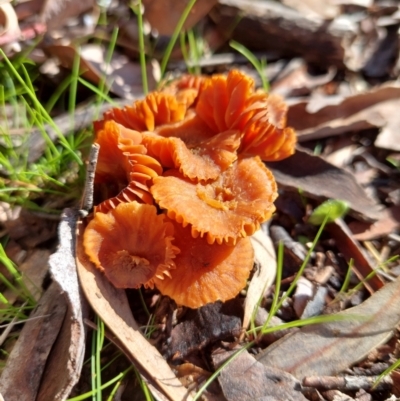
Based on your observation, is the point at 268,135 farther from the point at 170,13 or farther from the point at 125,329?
the point at 170,13

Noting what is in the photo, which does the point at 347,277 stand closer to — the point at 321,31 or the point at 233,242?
the point at 233,242

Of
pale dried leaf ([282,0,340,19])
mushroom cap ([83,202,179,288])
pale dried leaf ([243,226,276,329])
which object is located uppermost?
pale dried leaf ([282,0,340,19])

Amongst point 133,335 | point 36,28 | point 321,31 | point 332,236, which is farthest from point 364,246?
point 36,28

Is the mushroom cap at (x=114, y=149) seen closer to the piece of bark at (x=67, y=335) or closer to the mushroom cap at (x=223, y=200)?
the mushroom cap at (x=223, y=200)

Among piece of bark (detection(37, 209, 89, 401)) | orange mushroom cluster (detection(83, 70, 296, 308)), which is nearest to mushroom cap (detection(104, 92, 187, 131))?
orange mushroom cluster (detection(83, 70, 296, 308))

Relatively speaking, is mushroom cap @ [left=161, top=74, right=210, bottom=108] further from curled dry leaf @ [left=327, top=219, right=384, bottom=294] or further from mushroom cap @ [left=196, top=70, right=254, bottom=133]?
curled dry leaf @ [left=327, top=219, right=384, bottom=294]

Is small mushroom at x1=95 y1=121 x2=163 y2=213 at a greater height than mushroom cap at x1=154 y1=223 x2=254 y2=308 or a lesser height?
greater
